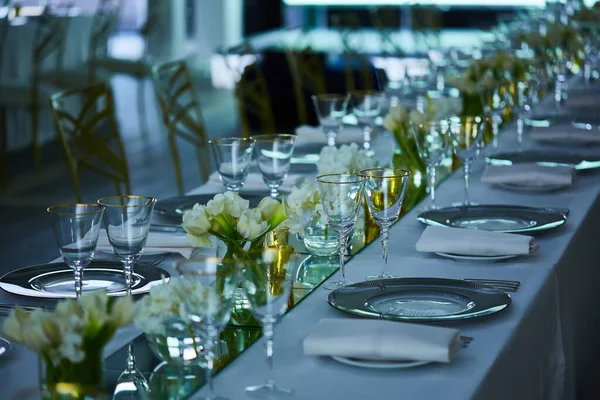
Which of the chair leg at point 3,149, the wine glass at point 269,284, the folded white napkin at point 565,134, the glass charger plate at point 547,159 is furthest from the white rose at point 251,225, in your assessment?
the chair leg at point 3,149

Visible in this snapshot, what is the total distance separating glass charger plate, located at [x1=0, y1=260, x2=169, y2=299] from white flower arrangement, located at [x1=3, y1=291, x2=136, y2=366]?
44 cm

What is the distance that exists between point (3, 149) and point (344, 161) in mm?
4360

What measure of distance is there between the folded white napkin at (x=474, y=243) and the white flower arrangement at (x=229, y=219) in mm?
382

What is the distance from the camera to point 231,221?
57.5 inches

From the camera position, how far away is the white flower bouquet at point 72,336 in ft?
3.29

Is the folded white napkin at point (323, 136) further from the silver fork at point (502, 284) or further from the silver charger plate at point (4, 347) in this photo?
the silver charger plate at point (4, 347)

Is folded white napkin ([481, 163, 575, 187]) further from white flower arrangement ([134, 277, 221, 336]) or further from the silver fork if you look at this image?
white flower arrangement ([134, 277, 221, 336])

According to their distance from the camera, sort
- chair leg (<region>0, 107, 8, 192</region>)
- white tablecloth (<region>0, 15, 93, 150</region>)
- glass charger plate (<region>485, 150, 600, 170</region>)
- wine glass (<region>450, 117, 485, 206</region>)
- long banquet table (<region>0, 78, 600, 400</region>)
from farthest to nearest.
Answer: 1. white tablecloth (<region>0, 15, 93, 150</region>)
2. chair leg (<region>0, 107, 8, 192</region>)
3. glass charger plate (<region>485, 150, 600, 170</region>)
4. wine glass (<region>450, 117, 485, 206</region>)
5. long banquet table (<region>0, 78, 600, 400</region>)

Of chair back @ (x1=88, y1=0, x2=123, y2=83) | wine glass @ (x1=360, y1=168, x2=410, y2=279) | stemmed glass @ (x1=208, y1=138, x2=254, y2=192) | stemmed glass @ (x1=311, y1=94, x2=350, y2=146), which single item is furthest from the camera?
chair back @ (x1=88, y1=0, x2=123, y2=83)

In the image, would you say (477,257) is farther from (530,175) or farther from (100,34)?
(100,34)

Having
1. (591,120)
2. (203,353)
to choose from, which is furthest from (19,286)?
(591,120)

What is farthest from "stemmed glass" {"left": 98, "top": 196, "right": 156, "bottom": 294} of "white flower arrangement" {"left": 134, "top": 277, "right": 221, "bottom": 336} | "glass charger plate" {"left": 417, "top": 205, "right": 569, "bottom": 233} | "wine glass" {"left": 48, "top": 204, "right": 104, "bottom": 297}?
"glass charger plate" {"left": 417, "top": 205, "right": 569, "bottom": 233}

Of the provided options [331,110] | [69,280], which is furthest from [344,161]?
[331,110]

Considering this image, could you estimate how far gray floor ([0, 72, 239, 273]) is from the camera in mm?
4359
